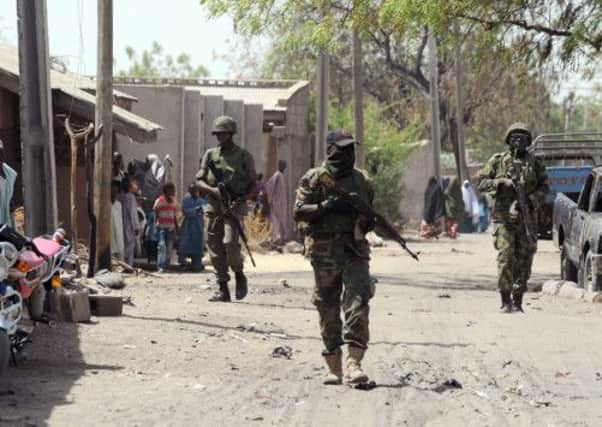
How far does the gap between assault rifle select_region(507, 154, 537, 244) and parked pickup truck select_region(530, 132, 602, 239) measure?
10135 mm

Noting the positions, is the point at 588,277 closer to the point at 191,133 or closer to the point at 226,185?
the point at 226,185

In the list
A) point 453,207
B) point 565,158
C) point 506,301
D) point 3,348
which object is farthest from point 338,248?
point 453,207

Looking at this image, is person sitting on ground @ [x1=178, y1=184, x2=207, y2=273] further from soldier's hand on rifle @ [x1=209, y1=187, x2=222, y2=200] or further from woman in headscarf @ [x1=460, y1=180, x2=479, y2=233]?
woman in headscarf @ [x1=460, y1=180, x2=479, y2=233]

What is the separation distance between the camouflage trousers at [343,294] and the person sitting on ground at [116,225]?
10263 mm

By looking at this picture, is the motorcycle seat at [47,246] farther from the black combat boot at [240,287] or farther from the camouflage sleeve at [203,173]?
the black combat boot at [240,287]

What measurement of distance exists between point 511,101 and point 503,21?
34912 millimetres

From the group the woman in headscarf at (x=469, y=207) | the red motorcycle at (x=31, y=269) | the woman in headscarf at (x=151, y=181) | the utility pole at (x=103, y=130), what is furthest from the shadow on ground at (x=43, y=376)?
the woman in headscarf at (x=469, y=207)

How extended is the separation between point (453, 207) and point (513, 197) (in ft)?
77.2

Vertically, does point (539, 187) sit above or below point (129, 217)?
above

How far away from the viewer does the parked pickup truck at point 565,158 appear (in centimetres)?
2367

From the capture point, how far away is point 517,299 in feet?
45.9

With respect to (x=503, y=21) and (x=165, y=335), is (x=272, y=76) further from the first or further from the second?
(x=165, y=335)

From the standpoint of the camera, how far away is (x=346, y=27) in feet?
67.3

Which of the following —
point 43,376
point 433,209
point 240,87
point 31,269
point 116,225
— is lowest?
point 433,209
